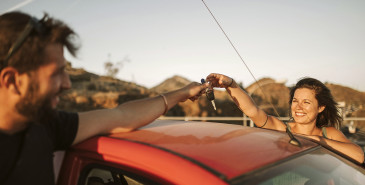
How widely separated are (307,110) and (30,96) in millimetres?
2533

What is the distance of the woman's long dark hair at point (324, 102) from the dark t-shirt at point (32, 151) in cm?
248

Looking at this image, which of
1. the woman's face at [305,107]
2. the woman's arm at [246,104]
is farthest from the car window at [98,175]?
the woman's face at [305,107]

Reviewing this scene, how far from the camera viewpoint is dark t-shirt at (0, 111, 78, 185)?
1134 mm

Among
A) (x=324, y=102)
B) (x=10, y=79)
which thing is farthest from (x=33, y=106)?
(x=324, y=102)

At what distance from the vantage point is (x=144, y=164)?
3.63 feet

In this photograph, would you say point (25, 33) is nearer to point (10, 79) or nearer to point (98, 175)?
point (10, 79)

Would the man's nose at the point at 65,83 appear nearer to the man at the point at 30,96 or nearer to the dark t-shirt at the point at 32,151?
the man at the point at 30,96

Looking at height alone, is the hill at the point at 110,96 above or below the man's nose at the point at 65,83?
below

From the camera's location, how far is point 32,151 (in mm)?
1203

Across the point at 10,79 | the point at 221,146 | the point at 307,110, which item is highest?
the point at 10,79

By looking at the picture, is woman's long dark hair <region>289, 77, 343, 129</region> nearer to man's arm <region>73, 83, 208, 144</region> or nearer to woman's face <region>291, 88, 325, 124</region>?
woman's face <region>291, 88, 325, 124</region>

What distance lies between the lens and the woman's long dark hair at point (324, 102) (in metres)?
2.83

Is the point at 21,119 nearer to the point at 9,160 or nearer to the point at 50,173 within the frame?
the point at 9,160

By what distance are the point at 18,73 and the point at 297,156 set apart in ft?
4.76
